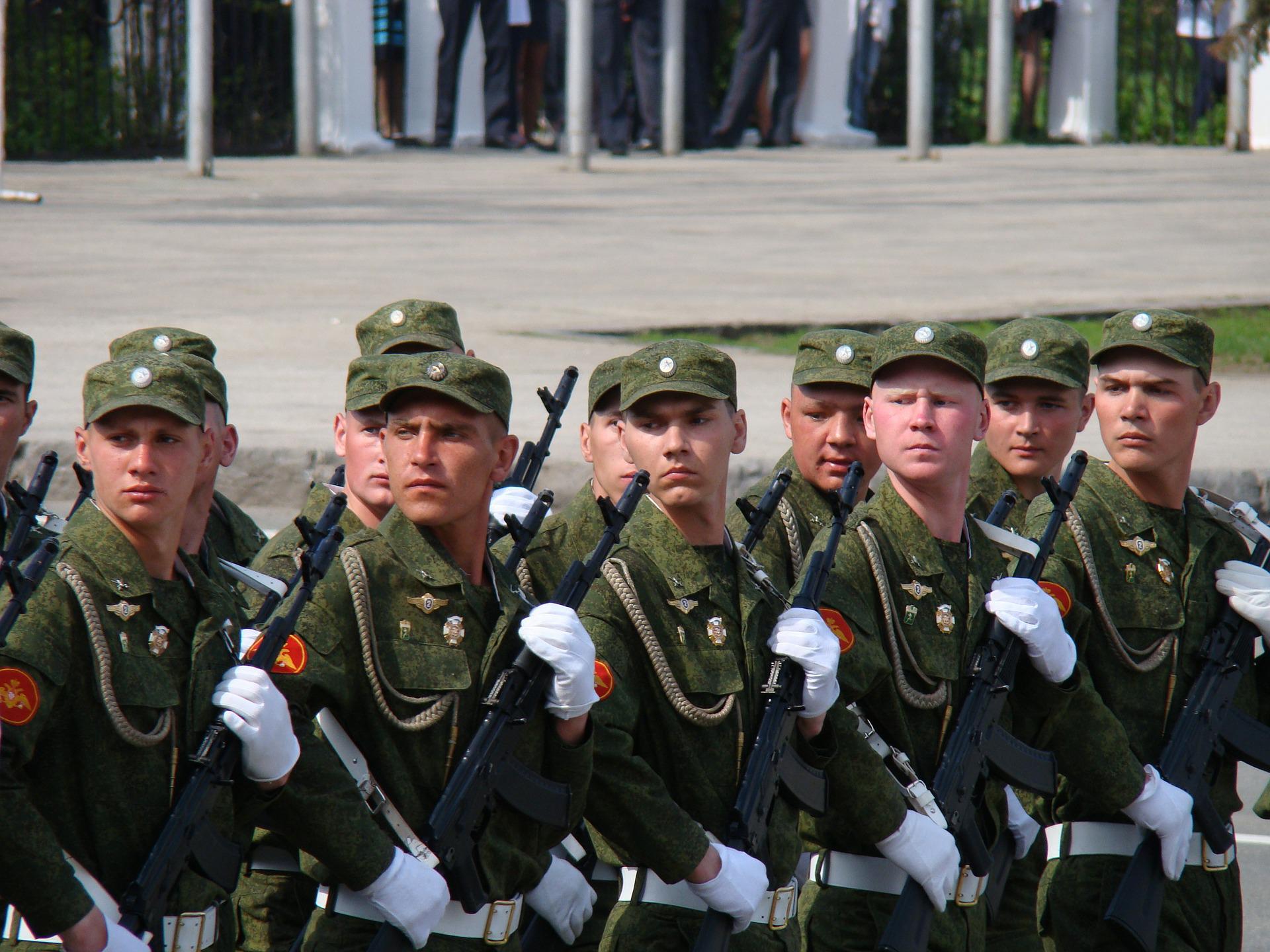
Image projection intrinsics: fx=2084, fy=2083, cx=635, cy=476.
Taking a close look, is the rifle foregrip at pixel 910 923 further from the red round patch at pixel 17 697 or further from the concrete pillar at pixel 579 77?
the concrete pillar at pixel 579 77

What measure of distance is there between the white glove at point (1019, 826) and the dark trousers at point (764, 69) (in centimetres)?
1794

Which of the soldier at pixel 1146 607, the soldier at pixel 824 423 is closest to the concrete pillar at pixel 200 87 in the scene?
the soldier at pixel 824 423

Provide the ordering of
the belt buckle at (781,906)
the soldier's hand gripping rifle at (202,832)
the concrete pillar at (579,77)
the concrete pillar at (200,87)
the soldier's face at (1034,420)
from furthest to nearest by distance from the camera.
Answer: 1. the concrete pillar at (579,77)
2. the concrete pillar at (200,87)
3. the soldier's face at (1034,420)
4. the belt buckle at (781,906)
5. the soldier's hand gripping rifle at (202,832)

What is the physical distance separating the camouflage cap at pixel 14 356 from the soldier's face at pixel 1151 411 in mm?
2547

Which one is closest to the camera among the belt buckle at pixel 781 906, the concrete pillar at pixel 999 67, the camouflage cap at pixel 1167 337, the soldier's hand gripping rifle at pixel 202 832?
the soldier's hand gripping rifle at pixel 202 832

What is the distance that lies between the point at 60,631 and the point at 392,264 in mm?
11817

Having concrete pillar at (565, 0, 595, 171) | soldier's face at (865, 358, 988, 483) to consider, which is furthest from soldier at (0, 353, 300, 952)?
concrete pillar at (565, 0, 595, 171)

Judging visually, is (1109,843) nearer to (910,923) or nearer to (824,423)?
(910,923)

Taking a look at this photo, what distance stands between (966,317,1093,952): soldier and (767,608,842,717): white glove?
4.37ft

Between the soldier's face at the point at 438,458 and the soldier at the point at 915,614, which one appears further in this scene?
the soldier at the point at 915,614

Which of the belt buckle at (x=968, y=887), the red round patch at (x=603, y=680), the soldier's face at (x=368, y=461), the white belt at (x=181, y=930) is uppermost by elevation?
the soldier's face at (x=368, y=461)

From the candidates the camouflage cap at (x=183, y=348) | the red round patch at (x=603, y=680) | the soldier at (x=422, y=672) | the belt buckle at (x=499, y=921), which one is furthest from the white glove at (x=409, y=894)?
the camouflage cap at (x=183, y=348)

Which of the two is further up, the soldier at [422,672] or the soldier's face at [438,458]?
the soldier's face at [438,458]

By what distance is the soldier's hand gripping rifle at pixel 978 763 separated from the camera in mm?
4266
